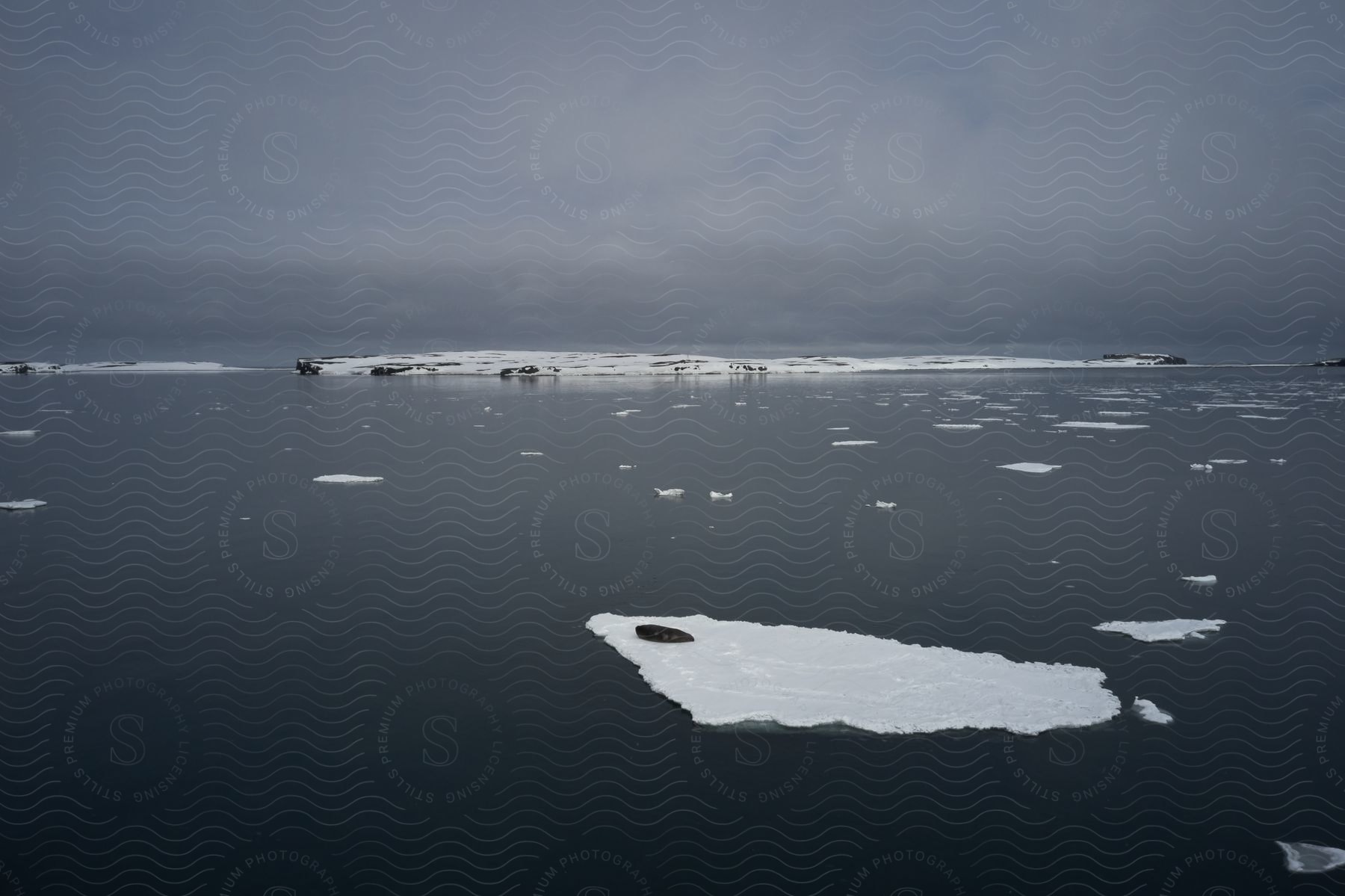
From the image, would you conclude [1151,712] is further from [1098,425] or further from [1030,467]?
[1098,425]

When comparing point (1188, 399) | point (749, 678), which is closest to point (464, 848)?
point (749, 678)

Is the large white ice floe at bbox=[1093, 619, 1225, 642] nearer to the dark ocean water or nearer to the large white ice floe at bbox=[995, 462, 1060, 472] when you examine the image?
the dark ocean water

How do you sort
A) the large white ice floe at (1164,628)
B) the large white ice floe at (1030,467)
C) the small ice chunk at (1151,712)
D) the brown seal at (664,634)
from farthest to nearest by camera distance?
the large white ice floe at (1030,467) → the large white ice floe at (1164,628) → the brown seal at (664,634) → the small ice chunk at (1151,712)

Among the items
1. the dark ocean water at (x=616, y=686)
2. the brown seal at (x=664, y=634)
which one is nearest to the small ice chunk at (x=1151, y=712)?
the dark ocean water at (x=616, y=686)

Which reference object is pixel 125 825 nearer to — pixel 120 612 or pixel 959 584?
pixel 120 612

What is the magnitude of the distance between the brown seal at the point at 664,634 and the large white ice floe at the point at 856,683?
3.8 inches

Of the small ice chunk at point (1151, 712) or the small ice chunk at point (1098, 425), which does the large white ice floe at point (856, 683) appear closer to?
the small ice chunk at point (1151, 712)

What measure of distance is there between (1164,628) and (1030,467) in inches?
470

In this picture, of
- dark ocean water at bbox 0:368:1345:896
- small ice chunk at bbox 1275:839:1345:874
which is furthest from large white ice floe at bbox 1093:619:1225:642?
small ice chunk at bbox 1275:839:1345:874

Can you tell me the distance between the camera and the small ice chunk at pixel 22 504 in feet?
52.0

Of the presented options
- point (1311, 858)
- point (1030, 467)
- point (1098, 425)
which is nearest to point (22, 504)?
point (1311, 858)

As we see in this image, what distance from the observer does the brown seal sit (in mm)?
8562

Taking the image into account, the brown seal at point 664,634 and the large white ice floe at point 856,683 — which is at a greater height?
the brown seal at point 664,634

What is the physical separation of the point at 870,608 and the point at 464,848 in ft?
19.2
